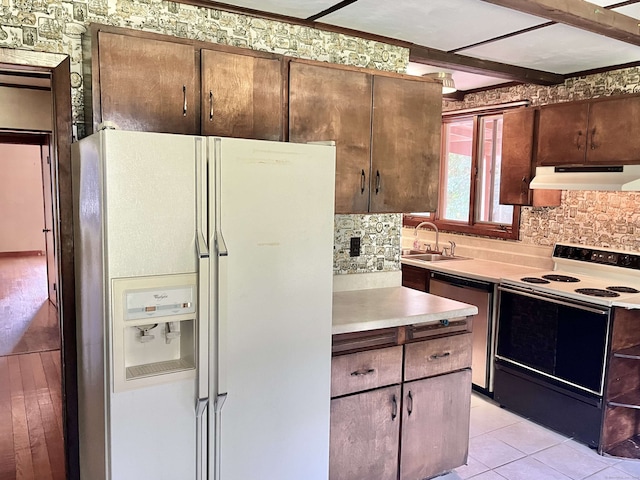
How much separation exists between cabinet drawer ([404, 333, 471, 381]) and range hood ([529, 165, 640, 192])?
1416mm

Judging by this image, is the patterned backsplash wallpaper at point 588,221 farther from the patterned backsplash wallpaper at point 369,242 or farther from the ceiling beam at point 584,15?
the patterned backsplash wallpaper at point 369,242

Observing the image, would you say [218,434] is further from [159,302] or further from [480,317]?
[480,317]

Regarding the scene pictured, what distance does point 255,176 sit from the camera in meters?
1.95

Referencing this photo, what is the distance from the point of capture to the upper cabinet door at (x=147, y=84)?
211 cm

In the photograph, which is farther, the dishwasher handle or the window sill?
the window sill

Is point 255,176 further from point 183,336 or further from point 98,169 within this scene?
point 183,336

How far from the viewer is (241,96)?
240cm

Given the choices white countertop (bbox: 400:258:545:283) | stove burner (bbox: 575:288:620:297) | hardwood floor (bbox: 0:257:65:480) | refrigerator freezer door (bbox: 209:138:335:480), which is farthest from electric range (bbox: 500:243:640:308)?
hardwood floor (bbox: 0:257:65:480)

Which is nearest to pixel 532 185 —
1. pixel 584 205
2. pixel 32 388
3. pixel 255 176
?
pixel 584 205

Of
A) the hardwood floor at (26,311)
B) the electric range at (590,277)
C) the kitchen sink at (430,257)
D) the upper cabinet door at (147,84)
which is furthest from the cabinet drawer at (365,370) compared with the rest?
the hardwood floor at (26,311)

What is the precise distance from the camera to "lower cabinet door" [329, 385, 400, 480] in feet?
7.91

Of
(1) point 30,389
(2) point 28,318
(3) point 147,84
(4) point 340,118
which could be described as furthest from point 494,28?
(2) point 28,318

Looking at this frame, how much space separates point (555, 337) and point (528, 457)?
77cm

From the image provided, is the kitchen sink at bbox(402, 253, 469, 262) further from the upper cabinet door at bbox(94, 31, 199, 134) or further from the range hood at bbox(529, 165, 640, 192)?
the upper cabinet door at bbox(94, 31, 199, 134)
